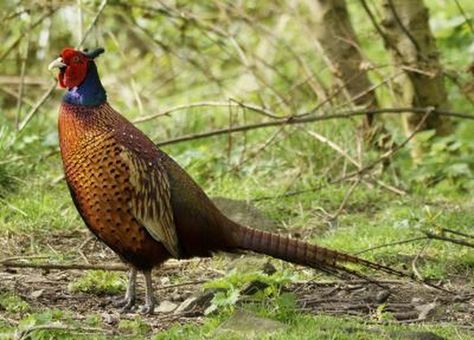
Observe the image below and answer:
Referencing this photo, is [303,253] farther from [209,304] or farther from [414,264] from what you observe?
[414,264]

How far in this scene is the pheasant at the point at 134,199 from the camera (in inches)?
179

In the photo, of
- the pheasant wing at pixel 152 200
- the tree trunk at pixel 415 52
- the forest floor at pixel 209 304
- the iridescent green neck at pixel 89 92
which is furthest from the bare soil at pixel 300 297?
the tree trunk at pixel 415 52

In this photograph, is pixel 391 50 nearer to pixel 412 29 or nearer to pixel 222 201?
Answer: pixel 412 29

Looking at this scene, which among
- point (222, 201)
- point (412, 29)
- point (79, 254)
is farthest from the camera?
point (412, 29)

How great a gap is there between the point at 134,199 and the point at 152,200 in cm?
8

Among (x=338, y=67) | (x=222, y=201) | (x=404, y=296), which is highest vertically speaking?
(x=338, y=67)

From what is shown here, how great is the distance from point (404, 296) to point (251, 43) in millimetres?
6047

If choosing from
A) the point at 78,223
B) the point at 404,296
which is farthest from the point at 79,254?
the point at 404,296

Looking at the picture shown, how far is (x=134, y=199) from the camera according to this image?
4.58m

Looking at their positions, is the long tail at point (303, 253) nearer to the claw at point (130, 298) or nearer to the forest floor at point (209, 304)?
the forest floor at point (209, 304)

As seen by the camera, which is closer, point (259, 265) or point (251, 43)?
point (259, 265)

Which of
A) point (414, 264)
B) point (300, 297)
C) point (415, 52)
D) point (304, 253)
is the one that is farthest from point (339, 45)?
point (304, 253)

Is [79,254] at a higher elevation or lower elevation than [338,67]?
lower

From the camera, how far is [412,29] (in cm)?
755
